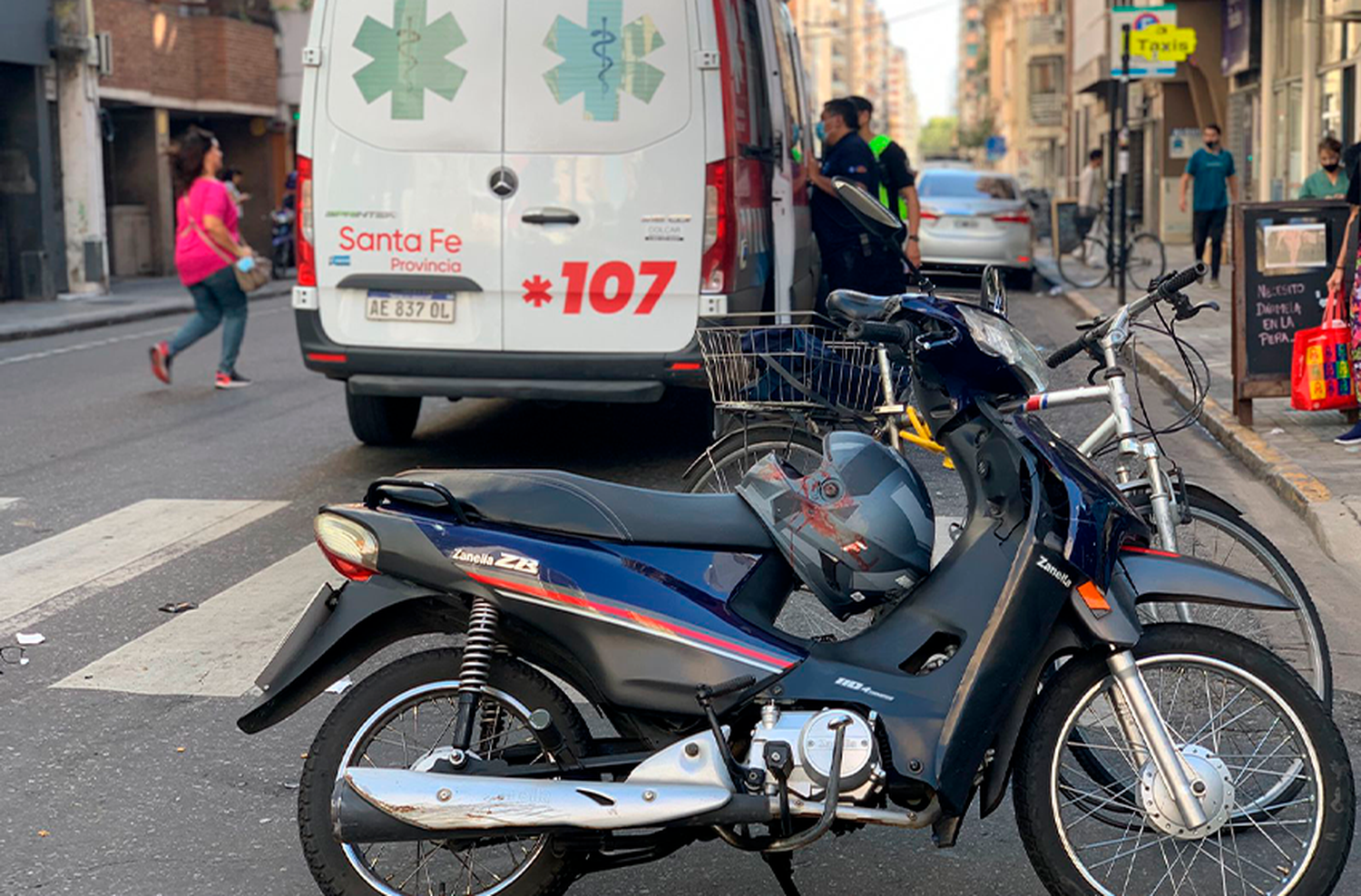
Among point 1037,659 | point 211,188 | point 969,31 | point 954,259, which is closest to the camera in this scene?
point 1037,659

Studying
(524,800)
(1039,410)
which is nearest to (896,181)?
(1039,410)

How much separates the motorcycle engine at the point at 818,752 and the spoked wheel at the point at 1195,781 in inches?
12.9

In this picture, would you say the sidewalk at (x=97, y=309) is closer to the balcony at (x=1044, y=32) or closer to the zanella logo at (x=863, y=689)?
the zanella logo at (x=863, y=689)

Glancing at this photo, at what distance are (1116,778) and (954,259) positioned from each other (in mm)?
19827

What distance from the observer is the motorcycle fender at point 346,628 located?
361 cm

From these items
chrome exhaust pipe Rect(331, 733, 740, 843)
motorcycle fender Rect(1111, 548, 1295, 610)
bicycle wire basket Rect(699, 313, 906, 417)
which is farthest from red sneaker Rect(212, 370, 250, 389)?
motorcycle fender Rect(1111, 548, 1295, 610)

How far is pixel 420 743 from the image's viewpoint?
3605 millimetres

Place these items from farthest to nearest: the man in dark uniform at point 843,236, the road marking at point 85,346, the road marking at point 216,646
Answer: the road marking at point 85,346, the man in dark uniform at point 843,236, the road marking at point 216,646

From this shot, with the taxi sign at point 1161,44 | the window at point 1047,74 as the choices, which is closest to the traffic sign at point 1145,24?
the taxi sign at point 1161,44

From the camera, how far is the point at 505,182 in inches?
334

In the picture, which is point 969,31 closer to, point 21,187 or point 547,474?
point 21,187

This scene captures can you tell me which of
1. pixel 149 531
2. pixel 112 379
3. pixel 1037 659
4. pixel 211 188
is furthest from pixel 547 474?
pixel 112 379

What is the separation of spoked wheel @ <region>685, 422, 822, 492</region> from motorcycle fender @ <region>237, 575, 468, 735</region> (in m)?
2.41

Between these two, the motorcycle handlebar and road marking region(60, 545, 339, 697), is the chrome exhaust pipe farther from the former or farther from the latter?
road marking region(60, 545, 339, 697)
